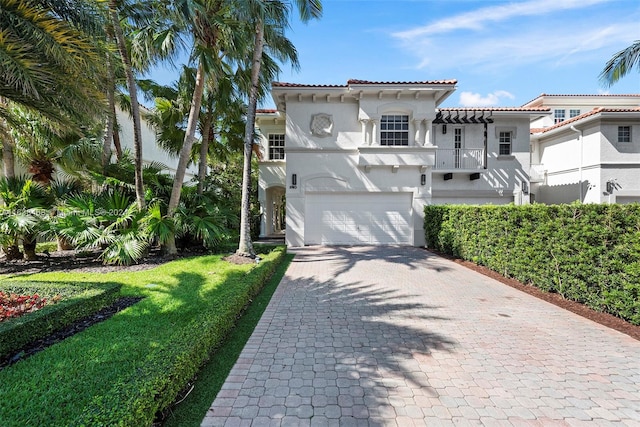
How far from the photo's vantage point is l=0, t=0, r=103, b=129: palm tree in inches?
181

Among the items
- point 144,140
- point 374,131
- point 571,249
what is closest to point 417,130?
point 374,131

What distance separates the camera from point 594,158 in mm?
14500

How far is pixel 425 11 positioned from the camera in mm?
10117

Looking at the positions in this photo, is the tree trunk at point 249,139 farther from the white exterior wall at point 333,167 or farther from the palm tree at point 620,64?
the palm tree at point 620,64

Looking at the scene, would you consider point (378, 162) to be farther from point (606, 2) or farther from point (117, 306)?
point (117, 306)

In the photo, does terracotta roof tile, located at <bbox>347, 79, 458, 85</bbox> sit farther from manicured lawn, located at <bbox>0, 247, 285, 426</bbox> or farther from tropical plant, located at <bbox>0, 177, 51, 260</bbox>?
tropical plant, located at <bbox>0, 177, 51, 260</bbox>

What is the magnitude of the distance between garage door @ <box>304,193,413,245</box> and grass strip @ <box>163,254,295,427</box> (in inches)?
309

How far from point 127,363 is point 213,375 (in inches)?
40.5

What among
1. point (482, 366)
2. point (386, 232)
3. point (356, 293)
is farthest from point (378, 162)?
point (482, 366)

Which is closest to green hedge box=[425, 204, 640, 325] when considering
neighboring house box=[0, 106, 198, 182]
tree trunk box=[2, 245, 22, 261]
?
neighboring house box=[0, 106, 198, 182]

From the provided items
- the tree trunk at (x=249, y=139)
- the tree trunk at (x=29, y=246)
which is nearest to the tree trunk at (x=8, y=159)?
the tree trunk at (x=29, y=246)

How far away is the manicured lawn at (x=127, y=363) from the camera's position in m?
2.41

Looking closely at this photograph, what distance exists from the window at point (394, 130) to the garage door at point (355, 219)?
8.17ft

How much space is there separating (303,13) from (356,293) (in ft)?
30.7
